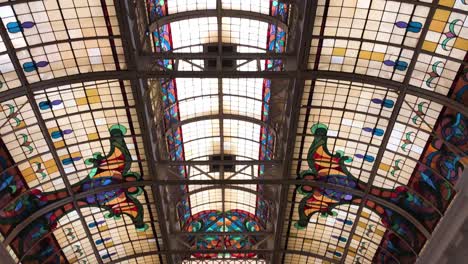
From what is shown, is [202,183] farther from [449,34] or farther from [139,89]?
[449,34]

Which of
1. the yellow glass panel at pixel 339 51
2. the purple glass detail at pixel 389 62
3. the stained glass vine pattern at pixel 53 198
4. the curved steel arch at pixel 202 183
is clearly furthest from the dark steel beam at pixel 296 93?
the stained glass vine pattern at pixel 53 198

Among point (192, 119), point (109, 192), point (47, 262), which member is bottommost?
point (47, 262)

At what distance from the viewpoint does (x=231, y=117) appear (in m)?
38.7

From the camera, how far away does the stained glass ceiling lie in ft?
94.8

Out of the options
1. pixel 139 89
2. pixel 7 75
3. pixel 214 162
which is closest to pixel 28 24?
pixel 7 75

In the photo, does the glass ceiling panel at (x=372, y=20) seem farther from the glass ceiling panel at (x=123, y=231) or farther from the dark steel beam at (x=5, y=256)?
the dark steel beam at (x=5, y=256)

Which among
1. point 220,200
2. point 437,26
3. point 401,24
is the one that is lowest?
point 437,26

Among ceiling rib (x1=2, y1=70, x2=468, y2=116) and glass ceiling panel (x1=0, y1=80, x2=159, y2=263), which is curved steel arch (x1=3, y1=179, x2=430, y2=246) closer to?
glass ceiling panel (x1=0, y1=80, x2=159, y2=263)

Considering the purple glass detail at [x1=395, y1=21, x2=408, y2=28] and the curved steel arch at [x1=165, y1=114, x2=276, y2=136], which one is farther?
the curved steel arch at [x1=165, y1=114, x2=276, y2=136]

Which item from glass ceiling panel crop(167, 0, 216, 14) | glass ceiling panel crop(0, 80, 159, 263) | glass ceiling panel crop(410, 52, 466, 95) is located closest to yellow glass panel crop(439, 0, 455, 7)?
glass ceiling panel crop(410, 52, 466, 95)

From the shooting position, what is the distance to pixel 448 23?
2738 centimetres

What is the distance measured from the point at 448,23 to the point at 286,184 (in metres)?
15.5

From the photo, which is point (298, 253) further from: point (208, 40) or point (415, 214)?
point (208, 40)

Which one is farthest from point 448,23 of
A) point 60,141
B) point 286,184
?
point 60,141
